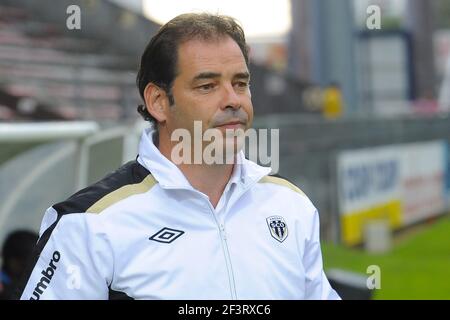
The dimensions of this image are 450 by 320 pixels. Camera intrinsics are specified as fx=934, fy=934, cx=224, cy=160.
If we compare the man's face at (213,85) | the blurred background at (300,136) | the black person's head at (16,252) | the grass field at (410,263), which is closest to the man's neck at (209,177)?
the man's face at (213,85)

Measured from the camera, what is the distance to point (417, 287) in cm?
859

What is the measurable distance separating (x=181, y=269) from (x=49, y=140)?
8.96 feet

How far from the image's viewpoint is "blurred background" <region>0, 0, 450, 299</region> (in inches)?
214

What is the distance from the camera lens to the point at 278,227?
203 centimetres

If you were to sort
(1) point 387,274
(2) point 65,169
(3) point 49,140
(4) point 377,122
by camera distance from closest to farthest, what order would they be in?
(3) point 49,140, (2) point 65,169, (1) point 387,274, (4) point 377,122

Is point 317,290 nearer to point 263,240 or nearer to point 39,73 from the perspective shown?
point 263,240

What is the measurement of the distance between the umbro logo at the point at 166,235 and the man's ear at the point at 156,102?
10.1 inches

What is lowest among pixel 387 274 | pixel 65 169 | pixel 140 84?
pixel 387 274

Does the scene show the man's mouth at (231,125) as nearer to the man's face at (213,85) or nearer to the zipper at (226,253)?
the man's face at (213,85)

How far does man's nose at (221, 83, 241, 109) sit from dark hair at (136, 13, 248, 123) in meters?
0.12

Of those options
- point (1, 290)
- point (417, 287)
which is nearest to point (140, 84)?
point (1, 290)

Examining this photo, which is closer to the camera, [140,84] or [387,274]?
[140,84]

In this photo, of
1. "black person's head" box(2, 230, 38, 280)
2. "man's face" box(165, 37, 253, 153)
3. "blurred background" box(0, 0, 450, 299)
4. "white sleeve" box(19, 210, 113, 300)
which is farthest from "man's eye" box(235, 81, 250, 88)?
"black person's head" box(2, 230, 38, 280)

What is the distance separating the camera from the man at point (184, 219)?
1.86 m
